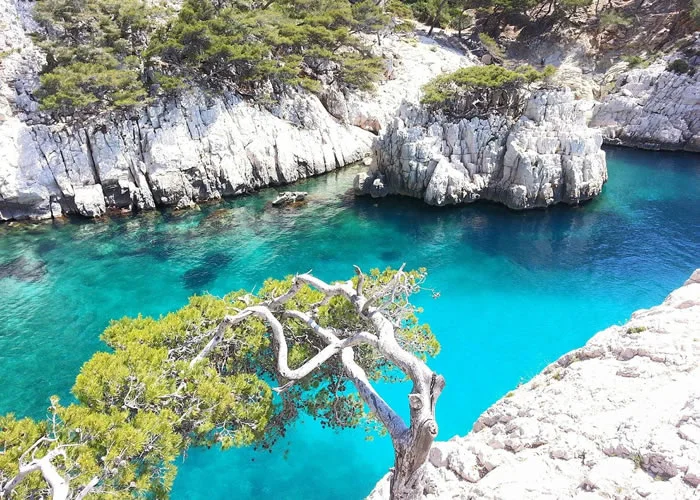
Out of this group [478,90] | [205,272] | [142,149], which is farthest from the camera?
[478,90]

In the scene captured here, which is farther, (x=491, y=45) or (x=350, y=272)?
(x=491, y=45)

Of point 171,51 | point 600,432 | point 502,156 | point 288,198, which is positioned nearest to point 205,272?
point 288,198

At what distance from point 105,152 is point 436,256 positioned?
27925 millimetres

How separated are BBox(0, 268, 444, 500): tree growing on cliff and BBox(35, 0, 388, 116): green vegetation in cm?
2971

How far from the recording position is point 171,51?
3941cm

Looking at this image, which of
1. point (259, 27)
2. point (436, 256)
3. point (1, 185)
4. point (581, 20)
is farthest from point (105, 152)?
point (581, 20)

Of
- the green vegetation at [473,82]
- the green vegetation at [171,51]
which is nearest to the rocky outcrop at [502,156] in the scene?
the green vegetation at [473,82]

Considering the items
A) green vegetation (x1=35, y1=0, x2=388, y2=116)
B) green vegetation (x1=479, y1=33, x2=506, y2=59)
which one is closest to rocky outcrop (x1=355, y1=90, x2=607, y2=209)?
green vegetation (x1=35, y1=0, x2=388, y2=116)

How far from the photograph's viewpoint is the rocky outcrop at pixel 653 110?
1886 inches

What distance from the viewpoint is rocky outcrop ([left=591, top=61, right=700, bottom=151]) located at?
4791 cm

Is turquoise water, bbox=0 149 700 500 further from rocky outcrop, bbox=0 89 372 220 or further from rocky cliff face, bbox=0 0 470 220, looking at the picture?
rocky cliff face, bbox=0 0 470 220

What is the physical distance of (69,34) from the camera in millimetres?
39875

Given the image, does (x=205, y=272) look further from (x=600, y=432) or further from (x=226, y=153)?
(x=600, y=432)

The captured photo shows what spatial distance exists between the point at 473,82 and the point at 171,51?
2658cm
